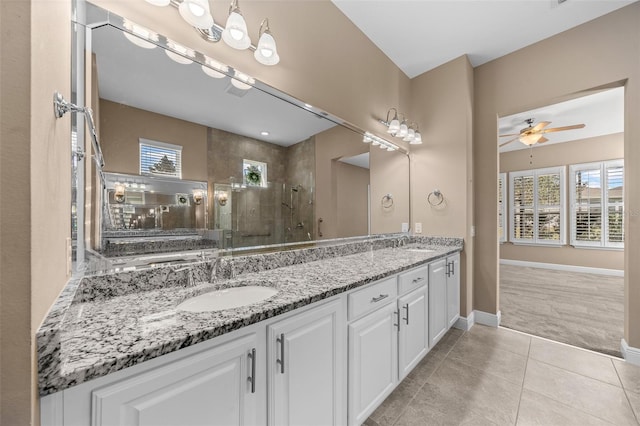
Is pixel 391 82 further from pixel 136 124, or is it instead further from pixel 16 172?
pixel 16 172

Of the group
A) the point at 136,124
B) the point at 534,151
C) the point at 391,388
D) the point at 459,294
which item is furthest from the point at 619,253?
the point at 136,124

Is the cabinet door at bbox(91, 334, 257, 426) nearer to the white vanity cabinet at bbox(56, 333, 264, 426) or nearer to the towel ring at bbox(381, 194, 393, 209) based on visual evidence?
the white vanity cabinet at bbox(56, 333, 264, 426)

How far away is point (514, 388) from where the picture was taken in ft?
5.60

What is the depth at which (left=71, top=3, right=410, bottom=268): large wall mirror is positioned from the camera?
1080 mm

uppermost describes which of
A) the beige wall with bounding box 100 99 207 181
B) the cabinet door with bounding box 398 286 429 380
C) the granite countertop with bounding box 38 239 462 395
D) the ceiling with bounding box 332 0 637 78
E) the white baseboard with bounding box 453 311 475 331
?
the ceiling with bounding box 332 0 637 78

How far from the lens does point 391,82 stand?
2.82m

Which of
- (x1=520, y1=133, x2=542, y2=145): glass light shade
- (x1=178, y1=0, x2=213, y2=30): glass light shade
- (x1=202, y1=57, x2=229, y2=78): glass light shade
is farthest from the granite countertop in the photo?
(x1=520, y1=133, x2=542, y2=145): glass light shade

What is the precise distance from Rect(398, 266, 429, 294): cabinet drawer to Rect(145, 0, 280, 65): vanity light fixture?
1.59m

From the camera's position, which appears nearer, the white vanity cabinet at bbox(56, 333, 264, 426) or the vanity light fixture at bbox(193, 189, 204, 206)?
the white vanity cabinet at bbox(56, 333, 264, 426)

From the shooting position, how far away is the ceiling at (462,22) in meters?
2.09

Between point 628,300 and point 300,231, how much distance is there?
277 cm

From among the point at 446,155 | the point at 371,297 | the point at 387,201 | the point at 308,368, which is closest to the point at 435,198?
the point at 446,155

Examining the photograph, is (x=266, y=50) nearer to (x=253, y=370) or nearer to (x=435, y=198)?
(x=253, y=370)

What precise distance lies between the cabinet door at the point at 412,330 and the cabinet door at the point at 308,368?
2.01ft
